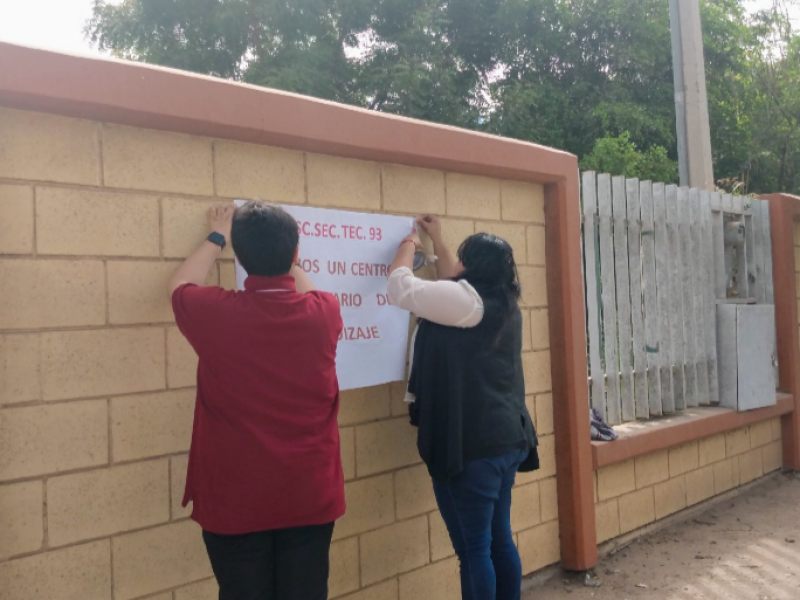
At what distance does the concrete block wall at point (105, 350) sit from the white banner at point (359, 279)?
14cm

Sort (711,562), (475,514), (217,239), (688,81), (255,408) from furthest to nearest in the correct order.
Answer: (688,81), (711,562), (475,514), (217,239), (255,408)

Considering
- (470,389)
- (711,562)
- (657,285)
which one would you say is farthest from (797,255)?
(470,389)

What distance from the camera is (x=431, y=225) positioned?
361 cm

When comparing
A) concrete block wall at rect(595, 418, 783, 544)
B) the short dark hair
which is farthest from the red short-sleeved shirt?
concrete block wall at rect(595, 418, 783, 544)

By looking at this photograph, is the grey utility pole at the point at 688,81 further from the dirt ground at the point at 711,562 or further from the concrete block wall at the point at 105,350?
the concrete block wall at the point at 105,350

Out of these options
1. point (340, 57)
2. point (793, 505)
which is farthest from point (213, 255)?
point (340, 57)

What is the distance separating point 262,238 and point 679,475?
4013mm

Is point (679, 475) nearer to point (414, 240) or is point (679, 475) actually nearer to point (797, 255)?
point (797, 255)

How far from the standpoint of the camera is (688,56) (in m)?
7.88

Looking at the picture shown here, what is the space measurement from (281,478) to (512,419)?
1158mm

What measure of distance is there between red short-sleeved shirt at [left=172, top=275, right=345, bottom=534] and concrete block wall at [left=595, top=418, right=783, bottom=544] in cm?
274

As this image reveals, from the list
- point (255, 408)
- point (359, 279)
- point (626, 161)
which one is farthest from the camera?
point (626, 161)

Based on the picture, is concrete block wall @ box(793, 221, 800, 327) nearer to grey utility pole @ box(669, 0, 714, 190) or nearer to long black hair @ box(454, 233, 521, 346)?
grey utility pole @ box(669, 0, 714, 190)

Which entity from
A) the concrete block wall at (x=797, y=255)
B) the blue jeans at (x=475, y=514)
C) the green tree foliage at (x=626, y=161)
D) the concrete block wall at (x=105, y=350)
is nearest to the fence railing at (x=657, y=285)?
the concrete block wall at (x=797, y=255)
